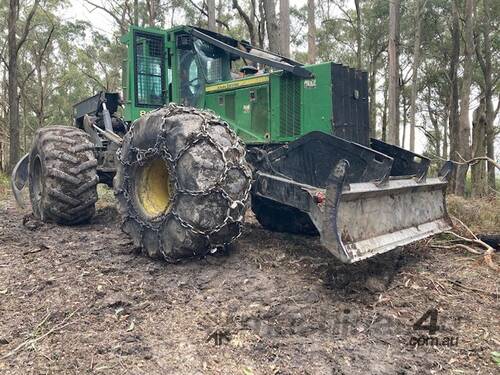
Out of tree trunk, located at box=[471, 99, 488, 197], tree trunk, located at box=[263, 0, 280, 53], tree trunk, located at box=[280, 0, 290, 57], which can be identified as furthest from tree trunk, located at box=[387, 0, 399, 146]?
tree trunk, located at box=[263, 0, 280, 53]

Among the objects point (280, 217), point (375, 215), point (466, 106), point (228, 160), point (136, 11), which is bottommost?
point (280, 217)

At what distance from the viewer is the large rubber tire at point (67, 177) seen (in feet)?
19.4

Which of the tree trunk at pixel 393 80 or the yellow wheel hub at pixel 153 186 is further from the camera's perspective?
Answer: the tree trunk at pixel 393 80

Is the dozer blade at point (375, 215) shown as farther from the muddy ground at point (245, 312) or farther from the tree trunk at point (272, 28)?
the tree trunk at point (272, 28)

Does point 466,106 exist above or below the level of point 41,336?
above

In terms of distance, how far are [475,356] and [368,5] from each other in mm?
28727

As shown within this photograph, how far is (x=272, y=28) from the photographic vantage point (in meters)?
14.5

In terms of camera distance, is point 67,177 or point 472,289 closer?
point 472,289

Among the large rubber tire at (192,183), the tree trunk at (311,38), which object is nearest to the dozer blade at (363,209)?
the large rubber tire at (192,183)

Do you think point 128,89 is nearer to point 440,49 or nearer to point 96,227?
point 96,227

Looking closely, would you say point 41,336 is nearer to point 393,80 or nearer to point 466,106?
point 466,106

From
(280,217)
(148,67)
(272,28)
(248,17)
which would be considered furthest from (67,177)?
(248,17)

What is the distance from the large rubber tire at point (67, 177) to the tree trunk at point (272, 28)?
8998mm

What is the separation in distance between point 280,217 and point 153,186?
1865mm
